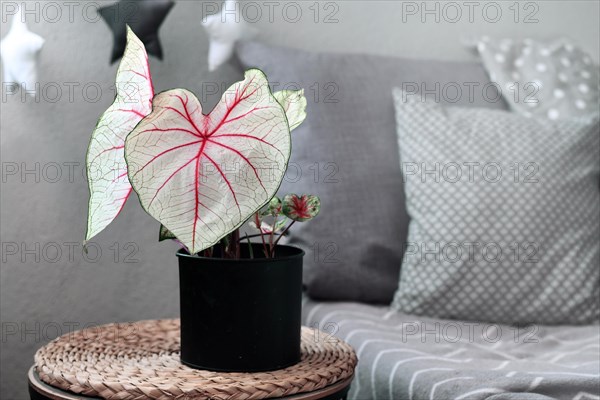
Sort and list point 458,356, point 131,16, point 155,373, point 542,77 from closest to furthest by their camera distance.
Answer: point 155,373
point 458,356
point 131,16
point 542,77

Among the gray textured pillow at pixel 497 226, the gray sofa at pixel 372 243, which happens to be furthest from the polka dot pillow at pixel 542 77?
the gray textured pillow at pixel 497 226

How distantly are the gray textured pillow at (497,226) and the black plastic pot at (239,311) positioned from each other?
1.83 ft

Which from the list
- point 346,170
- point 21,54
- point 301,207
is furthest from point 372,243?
point 21,54

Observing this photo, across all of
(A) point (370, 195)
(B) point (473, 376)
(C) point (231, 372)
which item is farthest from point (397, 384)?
(A) point (370, 195)

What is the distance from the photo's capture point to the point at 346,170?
1.52 m

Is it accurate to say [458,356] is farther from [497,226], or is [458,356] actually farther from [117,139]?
[117,139]

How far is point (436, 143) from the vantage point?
1.50 m

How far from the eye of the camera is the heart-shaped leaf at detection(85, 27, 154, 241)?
89 cm

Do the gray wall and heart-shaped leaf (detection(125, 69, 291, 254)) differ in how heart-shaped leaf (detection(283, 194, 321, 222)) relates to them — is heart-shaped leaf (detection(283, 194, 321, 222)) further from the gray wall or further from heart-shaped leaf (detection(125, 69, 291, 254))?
the gray wall

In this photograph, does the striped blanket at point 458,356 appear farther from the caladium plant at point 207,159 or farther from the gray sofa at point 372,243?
the caladium plant at point 207,159

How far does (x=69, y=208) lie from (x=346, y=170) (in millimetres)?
593

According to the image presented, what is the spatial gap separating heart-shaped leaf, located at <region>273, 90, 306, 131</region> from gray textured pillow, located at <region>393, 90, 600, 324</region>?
562 mm

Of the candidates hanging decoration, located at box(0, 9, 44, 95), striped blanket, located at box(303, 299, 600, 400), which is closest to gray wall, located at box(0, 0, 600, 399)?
hanging decoration, located at box(0, 9, 44, 95)

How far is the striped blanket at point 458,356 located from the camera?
1.04 meters
